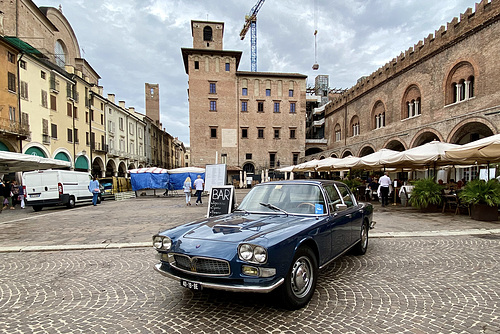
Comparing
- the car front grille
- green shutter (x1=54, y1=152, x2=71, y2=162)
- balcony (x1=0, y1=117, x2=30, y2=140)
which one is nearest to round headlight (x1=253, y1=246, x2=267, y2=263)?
the car front grille

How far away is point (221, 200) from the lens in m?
7.24

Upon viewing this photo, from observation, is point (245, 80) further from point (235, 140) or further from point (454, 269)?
point (454, 269)

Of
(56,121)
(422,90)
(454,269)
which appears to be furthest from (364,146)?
(56,121)

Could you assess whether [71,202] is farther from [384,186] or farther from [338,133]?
[338,133]

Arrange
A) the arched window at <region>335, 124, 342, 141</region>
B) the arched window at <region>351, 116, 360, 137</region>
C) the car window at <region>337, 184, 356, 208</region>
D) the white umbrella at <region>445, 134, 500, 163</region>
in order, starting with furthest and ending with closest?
the arched window at <region>335, 124, 342, 141</region>
the arched window at <region>351, 116, 360, 137</region>
the white umbrella at <region>445, 134, 500, 163</region>
the car window at <region>337, 184, 356, 208</region>

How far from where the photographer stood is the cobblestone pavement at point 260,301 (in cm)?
280

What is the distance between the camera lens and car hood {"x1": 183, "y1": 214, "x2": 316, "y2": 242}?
3083mm

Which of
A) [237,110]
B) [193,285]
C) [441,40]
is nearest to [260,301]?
[193,285]

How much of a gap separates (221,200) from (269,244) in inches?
181

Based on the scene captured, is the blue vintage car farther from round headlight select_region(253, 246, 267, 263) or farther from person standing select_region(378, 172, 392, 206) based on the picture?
person standing select_region(378, 172, 392, 206)

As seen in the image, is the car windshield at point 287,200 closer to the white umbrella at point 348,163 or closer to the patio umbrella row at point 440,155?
the patio umbrella row at point 440,155

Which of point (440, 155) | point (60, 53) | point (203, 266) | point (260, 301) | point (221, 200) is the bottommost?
point (260, 301)

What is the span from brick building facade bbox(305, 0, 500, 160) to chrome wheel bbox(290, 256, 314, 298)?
58.1 ft

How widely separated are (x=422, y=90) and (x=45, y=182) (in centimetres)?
2616
